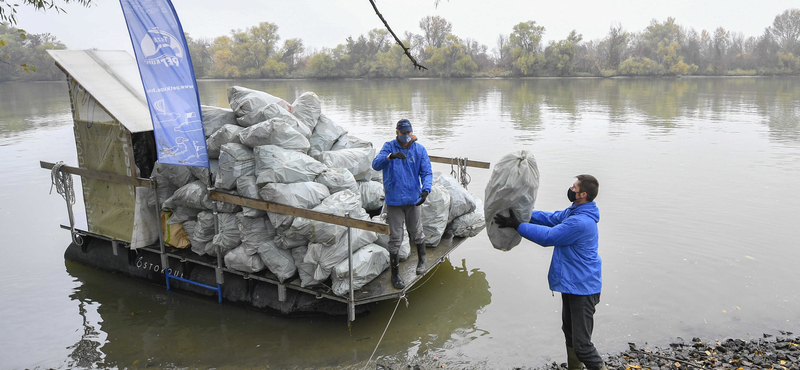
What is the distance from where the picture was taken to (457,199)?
6.62 m

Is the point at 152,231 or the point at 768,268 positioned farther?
the point at 768,268

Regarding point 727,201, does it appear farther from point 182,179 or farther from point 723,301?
point 182,179

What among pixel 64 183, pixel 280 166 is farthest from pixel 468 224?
pixel 64 183

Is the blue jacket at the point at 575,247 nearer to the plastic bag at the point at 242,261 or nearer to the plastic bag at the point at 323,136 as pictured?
the plastic bag at the point at 242,261

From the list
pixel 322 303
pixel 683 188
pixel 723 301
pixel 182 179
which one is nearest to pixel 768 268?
pixel 723 301

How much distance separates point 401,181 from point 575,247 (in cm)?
188

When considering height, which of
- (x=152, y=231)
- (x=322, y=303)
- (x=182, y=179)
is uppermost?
(x=182, y=179)

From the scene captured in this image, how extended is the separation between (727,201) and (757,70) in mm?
62112

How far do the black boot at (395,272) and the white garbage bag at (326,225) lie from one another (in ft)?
1.77

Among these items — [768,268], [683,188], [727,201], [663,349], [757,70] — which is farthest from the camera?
[757,70]

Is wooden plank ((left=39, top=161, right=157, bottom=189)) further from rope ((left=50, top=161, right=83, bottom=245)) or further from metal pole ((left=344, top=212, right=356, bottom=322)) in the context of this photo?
metal pole ((left=344, top=212, right=356, bottom=322))

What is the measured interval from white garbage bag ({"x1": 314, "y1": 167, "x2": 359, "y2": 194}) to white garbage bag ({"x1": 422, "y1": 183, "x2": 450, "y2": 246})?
923mm

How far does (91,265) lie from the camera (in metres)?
7.23

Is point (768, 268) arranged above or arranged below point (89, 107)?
below
